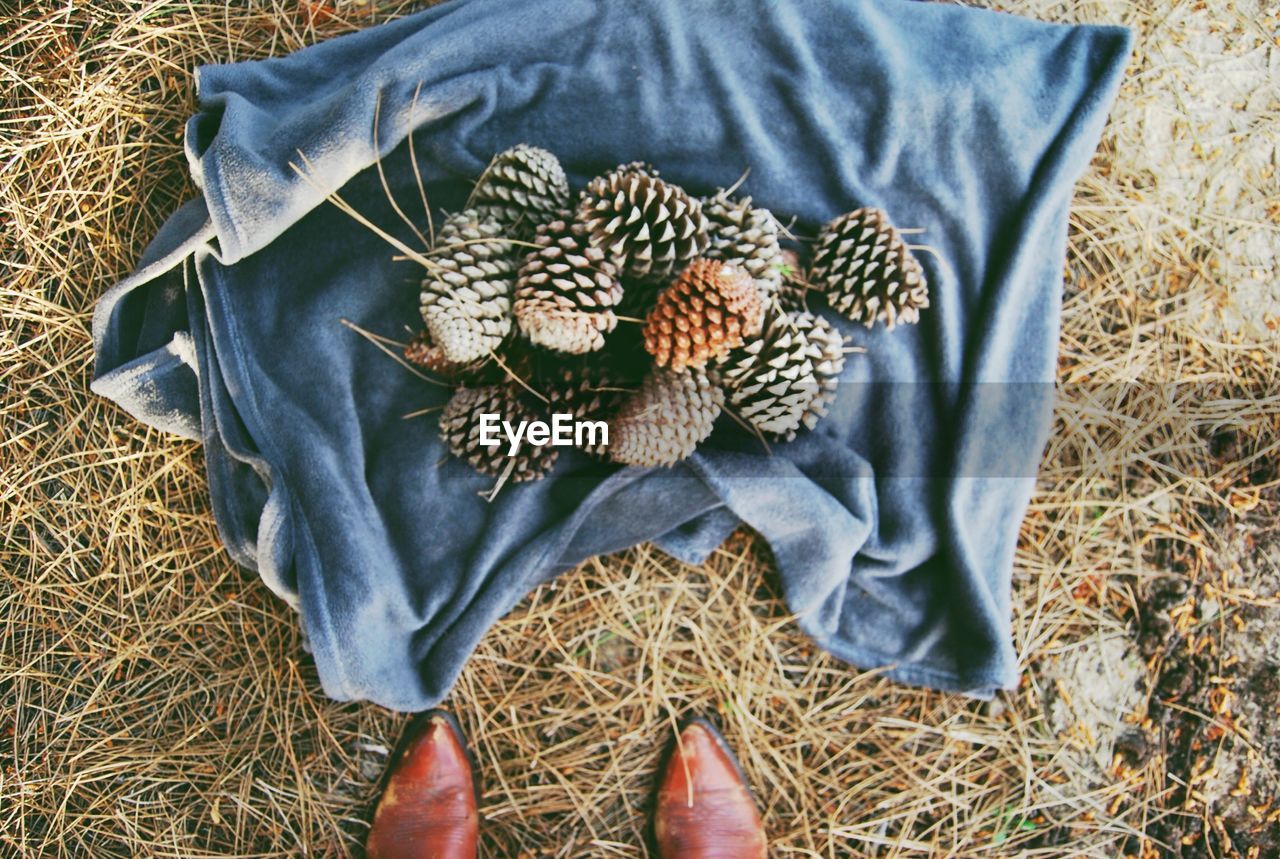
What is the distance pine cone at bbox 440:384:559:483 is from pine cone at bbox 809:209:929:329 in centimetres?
51

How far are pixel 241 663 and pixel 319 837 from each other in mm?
325

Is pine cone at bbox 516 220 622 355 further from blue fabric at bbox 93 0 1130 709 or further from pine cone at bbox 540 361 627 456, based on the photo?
blue fabric at bbox 93 0 1130 709

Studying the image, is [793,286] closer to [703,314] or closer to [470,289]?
[703,314]

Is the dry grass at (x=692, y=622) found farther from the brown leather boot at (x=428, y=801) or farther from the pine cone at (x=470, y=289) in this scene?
the pine cone at (x=470, y=289)

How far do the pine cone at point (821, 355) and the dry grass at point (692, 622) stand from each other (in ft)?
0.94

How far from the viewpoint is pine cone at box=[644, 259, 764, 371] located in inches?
44.0

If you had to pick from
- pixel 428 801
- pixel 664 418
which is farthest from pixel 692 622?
pixel 428 801

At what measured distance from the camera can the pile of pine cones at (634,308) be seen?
1.16m

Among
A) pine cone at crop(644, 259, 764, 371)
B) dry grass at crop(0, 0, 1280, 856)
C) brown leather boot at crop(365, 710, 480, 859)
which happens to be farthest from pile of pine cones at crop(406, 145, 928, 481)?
brown leather boot at crop(365, 710, 480, 859)

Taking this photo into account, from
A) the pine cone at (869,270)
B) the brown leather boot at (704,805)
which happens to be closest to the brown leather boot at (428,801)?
the brown leather boot at (704,805)

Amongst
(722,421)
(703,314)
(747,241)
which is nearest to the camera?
(703,314)

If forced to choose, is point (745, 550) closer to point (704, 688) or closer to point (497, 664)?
point (704, 688)

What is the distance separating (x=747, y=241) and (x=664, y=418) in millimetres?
295

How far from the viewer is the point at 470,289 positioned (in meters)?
1.19
